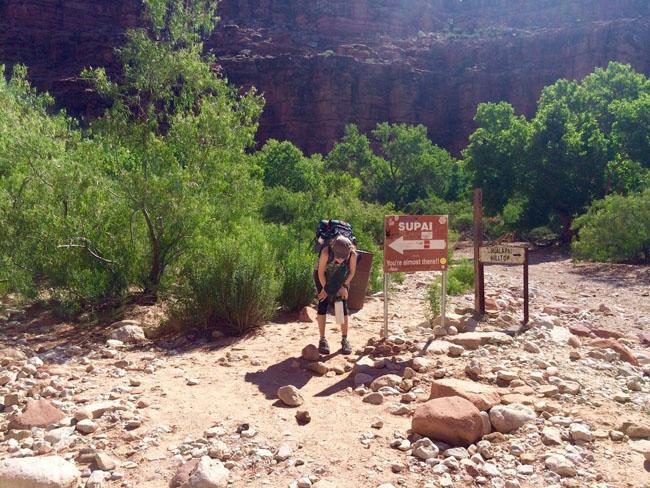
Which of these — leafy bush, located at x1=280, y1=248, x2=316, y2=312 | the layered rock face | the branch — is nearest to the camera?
the branch

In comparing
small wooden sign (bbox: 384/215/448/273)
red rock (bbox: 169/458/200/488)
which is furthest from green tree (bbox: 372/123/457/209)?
red rock (bbox: 169/458/200/488)

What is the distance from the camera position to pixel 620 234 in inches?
717

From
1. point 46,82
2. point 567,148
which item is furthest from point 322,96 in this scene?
point 567,148

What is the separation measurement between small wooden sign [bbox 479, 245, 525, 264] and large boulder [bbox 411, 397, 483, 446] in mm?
3575

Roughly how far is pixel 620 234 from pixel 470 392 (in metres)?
15.8

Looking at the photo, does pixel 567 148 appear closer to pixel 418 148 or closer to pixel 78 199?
pixel 418 148

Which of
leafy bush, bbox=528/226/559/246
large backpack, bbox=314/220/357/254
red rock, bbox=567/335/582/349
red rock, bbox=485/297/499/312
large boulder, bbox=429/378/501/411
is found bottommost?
leafy bush, bbox=528/226/559/246

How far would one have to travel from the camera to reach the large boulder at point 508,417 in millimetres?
4305

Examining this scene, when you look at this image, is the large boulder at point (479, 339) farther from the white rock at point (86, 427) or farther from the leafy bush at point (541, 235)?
the leafy bush at point (541, 235)

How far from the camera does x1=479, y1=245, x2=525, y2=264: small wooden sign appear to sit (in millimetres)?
7504

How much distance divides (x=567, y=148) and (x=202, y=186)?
23803 mm

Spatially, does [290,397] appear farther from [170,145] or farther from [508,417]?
[170,145]

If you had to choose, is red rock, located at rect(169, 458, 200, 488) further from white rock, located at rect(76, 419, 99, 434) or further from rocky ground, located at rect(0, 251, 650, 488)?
white rock, located at rect(76, 419, 99, 434)

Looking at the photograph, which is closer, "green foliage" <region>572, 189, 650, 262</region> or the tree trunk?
the tree trunk
